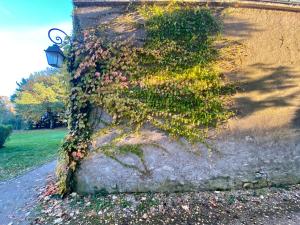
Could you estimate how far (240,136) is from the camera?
4.53m

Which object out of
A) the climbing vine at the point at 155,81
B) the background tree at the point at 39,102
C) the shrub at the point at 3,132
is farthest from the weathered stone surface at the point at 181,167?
the background tree at the point at 39,102

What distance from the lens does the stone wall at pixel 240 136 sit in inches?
176

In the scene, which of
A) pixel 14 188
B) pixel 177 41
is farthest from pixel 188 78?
pixel 14 188

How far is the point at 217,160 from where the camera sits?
4484 millimetres

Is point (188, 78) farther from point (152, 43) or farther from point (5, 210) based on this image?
point (5, 210)

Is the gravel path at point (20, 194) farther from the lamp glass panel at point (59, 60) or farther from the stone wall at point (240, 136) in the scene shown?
the lamp glass panel at point (59, 60)

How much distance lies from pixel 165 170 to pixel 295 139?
2603 mm

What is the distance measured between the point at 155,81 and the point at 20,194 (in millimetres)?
3920

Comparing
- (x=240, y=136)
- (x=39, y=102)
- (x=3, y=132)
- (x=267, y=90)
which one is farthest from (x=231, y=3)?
(x=39, y=102)

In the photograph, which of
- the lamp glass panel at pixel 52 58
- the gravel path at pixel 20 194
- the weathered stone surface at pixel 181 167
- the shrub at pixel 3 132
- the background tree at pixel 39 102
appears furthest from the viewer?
the background tree at pixel 39 102

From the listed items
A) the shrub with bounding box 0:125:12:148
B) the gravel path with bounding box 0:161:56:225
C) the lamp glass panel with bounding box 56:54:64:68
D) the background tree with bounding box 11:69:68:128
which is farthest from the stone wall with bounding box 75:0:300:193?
the background tree with bounding box 11:69:68:128

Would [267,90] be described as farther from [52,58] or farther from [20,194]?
[20,194]

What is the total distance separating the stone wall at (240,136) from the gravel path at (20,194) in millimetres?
1115

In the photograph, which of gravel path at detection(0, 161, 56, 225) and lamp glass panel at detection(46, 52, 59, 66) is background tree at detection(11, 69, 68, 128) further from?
lamp glass panel at detection(46, 52, 59, 66)
